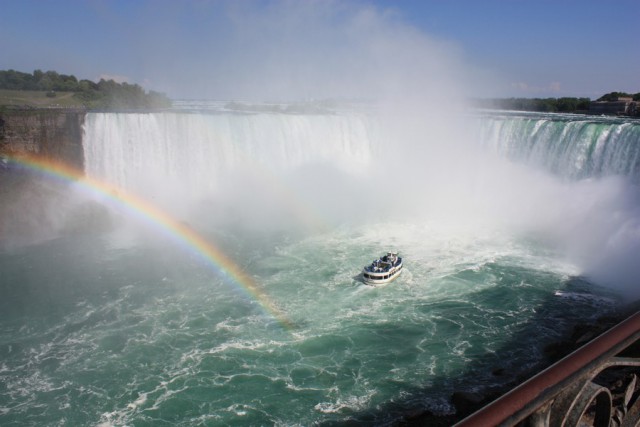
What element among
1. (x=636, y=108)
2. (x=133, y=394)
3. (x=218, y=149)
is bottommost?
(x=133, y=394)

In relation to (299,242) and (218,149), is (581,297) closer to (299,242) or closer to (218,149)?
(299,242)

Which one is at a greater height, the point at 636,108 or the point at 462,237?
the point at 636,108

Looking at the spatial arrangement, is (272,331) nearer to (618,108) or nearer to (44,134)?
(44,134)

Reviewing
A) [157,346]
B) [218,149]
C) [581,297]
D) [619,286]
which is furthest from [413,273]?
[218,149]

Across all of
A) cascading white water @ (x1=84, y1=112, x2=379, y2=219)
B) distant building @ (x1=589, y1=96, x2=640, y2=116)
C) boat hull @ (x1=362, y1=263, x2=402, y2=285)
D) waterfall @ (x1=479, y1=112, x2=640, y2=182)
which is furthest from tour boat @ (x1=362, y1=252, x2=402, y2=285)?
distant building @ (x1=589, y1=96, x2=640, y2=116)

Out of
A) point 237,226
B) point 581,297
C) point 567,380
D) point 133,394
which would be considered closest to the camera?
point 567,380

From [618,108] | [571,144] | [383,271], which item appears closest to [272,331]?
[383,271]

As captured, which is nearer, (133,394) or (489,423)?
(489,423)
